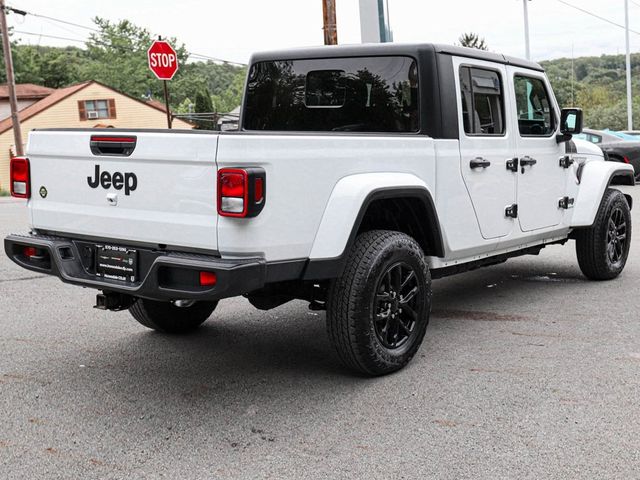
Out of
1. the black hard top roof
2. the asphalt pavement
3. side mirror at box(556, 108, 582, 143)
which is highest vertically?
the black hard top roof

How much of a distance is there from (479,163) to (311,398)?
2056 millimetres

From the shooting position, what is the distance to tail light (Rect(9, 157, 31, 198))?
4.51m

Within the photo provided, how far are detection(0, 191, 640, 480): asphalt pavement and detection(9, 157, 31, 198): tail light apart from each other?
109 cm

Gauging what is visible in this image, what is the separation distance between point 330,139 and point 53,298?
387cm

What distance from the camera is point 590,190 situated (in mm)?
6809

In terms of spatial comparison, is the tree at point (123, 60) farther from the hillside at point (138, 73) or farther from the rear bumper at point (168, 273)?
the rear bumper at point (168, 273)

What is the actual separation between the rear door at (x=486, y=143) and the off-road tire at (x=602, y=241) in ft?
5.29

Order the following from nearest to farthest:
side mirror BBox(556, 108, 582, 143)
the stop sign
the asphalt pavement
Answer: the asphalt pavement → side mirror BBox(556, 108, 582, 143) → the stop sign

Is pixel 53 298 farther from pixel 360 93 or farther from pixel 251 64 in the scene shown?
pixel 360 93

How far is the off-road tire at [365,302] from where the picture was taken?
419cm

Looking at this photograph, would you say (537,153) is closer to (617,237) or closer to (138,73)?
(617,237)

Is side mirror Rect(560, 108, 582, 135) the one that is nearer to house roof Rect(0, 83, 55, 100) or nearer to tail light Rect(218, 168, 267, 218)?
tail light Rect(218, 168, 267, 218)

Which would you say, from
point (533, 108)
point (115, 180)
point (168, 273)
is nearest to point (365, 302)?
point (168, 273)

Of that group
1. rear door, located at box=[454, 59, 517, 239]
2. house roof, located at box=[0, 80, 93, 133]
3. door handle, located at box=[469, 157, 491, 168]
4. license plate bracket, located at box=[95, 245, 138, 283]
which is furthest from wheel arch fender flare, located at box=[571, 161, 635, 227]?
house roof, located at box=[0, 80, 93, 133]
